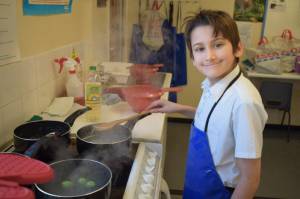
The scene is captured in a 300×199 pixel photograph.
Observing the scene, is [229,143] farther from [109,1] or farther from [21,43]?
[109,1]

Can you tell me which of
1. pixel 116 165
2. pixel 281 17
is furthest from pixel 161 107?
pixel 281 17

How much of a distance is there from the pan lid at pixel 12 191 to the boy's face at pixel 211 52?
70 centimetres

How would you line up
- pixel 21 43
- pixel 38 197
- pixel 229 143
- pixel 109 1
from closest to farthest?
1. pixel 38 197
2. pixel 229 143
3. pixel 21 43
4. pixel 109 1

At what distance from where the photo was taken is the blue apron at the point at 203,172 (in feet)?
3.65

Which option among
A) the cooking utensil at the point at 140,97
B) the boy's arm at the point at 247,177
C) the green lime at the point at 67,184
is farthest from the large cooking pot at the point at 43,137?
the boy's arm at the point at 247,177

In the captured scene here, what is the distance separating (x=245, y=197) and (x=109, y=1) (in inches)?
81.2

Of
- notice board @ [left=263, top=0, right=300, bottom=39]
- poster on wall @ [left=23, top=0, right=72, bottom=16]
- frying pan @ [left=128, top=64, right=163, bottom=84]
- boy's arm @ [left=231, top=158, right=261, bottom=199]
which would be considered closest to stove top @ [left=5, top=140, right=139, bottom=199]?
boy's arm @ [left=231, top=158, right=261, bottom=199]

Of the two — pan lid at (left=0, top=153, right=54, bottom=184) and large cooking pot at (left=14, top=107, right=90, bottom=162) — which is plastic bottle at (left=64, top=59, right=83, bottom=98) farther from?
pan lid at (left=0, top=153, right=54, bottom=184)

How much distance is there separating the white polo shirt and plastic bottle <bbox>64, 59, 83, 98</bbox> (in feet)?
2.29

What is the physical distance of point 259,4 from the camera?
3.61m

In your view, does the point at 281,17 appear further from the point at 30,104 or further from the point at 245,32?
the point at 30,104

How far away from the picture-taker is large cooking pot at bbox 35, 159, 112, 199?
0.76 meters

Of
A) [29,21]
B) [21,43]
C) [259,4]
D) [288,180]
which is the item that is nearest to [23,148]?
[21,43]

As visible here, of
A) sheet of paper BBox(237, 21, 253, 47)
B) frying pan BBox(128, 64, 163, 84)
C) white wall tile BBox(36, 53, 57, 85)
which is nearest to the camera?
white wall tile BBox(36, 53, 57, 85)
